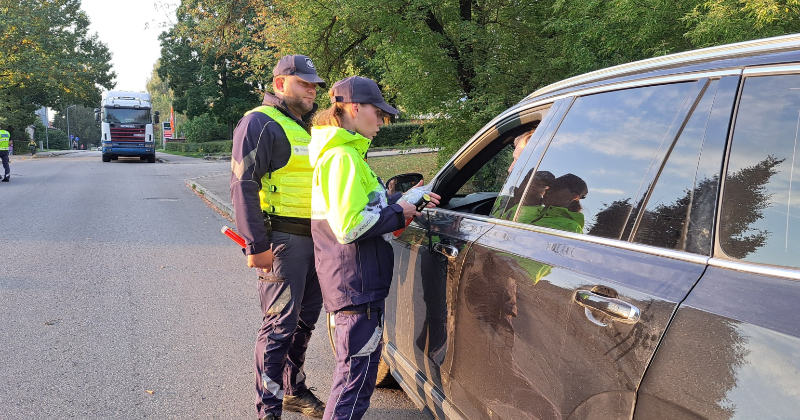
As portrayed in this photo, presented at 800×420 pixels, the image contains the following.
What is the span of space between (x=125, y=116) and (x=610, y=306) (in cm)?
3356

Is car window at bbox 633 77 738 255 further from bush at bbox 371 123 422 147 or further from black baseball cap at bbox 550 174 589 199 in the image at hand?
bush at bbox 371 123 422 147

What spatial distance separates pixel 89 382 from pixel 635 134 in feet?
12.1

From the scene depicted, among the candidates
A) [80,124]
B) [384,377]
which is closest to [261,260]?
[384,377]

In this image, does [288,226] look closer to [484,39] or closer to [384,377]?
[384,377]

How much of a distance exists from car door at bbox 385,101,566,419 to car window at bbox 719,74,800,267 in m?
0.85

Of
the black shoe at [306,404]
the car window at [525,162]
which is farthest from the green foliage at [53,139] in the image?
the car window at [525,162]

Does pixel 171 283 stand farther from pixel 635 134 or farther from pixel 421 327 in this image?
pixel 635 134

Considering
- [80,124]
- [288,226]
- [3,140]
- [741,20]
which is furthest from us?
[80,124]

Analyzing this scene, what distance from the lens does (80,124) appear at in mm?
108750

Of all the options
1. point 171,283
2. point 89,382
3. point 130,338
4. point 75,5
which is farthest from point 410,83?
point 75,5

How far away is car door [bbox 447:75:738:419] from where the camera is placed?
154cm

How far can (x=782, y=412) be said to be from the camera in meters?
1.18

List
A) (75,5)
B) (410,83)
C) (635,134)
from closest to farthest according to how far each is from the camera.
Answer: (635,134), (410,83), (75,5)

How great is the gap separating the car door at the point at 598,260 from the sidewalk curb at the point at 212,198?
9875mm
